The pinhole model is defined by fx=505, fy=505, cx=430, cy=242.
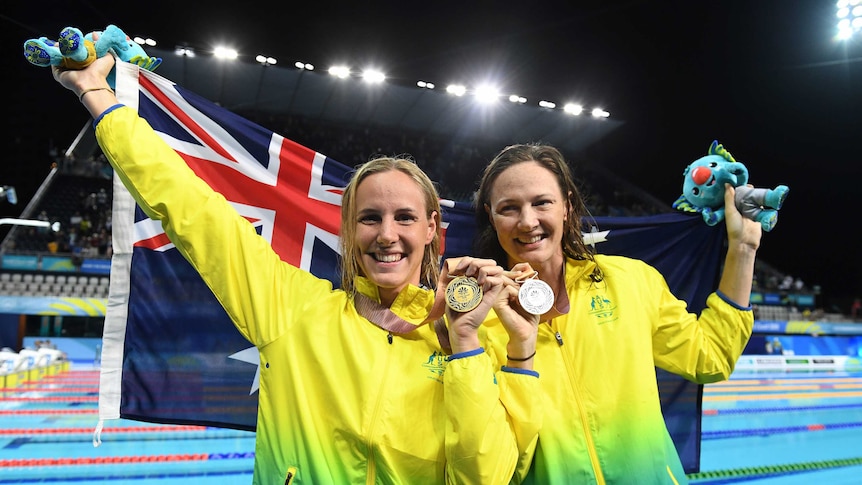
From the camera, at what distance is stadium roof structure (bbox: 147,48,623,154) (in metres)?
16.7

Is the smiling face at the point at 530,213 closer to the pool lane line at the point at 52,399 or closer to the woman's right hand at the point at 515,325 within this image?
the woman's right hand at the point at 515,325

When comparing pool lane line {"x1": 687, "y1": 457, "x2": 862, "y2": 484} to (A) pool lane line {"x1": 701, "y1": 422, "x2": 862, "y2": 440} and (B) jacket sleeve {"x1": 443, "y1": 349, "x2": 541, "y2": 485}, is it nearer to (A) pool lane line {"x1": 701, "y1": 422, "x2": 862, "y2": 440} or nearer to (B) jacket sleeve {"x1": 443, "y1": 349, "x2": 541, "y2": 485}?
(A) pool lane line {"x1": 701, "y1": 422, "x2": 862, "y2": 440}

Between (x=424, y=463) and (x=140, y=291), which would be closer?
(x=424, y=463)

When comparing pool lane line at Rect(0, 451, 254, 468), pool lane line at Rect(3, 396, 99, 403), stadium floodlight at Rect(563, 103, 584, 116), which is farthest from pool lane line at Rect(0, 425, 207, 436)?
stadium floodlight at Rect(563, 103, 584, 116)

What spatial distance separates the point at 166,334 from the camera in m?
2.12

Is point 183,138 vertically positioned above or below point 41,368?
above

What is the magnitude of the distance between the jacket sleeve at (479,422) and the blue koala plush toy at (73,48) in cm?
144

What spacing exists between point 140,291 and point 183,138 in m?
0.67

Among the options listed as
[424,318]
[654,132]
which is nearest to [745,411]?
[424,318]

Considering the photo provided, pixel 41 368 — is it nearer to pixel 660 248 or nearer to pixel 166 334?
pixel 166 334

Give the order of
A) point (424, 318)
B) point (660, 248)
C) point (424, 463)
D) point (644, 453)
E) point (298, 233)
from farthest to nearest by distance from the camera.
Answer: point (660, 248) → point (298, 233) → point (644, 453) → point (424, 318) → point (424, 463)

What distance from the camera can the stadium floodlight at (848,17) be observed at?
9.45 m

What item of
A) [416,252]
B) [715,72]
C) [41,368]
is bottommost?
[41,368]

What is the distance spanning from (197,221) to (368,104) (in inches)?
750
